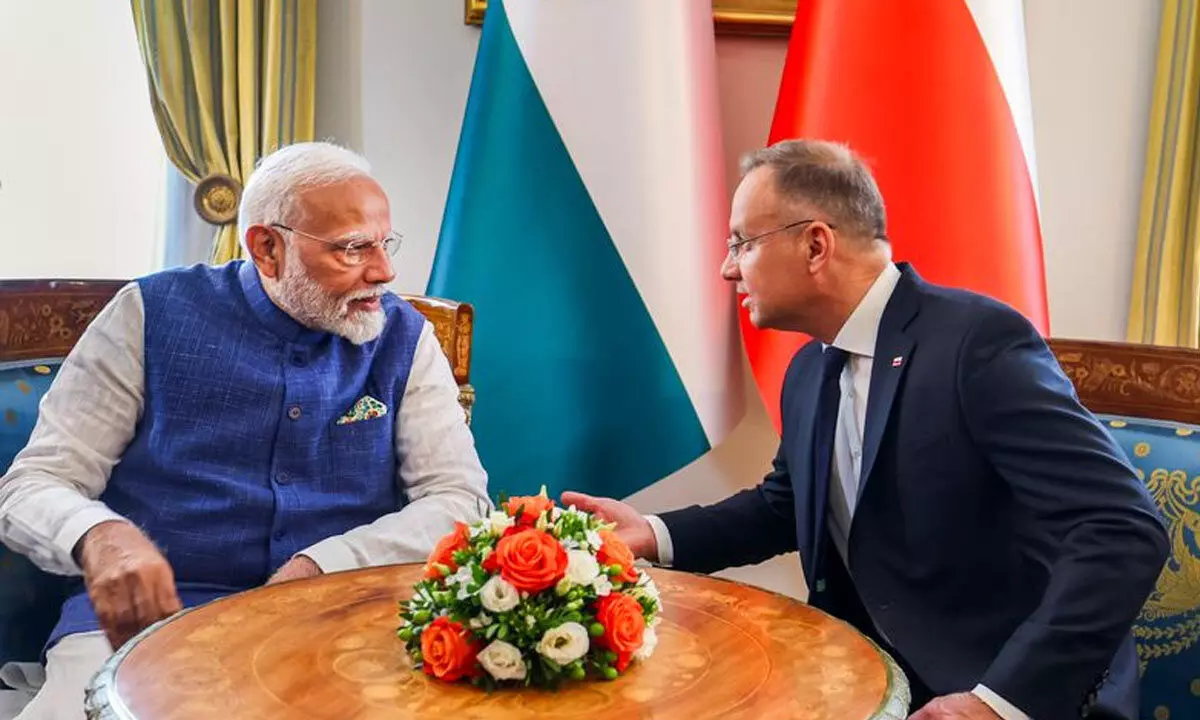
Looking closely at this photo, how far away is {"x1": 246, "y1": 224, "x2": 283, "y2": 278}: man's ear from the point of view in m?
2.44

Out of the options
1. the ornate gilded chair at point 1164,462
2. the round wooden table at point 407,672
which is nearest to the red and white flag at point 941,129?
the ornate gilded chair at point 1164,462

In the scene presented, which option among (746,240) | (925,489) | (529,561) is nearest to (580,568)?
(529,561)

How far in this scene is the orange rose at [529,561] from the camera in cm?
141

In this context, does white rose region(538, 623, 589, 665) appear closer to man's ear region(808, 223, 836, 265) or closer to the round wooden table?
the round wooden table

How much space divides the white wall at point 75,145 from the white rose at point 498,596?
7.96 feet

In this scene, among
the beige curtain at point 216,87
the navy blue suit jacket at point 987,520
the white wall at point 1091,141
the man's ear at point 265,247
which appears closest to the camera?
the navy blue suit jacket at point 987,520

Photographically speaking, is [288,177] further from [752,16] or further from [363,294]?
[752,16]

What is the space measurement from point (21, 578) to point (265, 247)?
84cm

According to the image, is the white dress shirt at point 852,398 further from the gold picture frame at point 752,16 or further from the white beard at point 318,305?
the gold picture frame at point 752,16

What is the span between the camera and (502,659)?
140 centimetres

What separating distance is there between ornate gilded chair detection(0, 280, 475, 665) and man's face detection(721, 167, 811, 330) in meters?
0.79

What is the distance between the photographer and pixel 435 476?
2.46 m

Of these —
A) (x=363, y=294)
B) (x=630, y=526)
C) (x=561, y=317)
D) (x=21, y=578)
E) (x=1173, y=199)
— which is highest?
(x=1173, y=199)

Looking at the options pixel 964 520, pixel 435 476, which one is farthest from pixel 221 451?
pixel 964 520
